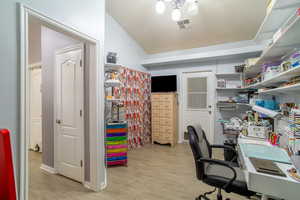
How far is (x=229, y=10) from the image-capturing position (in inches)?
123

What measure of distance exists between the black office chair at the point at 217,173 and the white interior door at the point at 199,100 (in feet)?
8.57

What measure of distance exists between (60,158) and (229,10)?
14.0 feet

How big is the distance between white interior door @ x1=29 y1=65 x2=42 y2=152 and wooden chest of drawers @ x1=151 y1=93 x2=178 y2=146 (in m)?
3.03

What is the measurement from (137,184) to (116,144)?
0.92m

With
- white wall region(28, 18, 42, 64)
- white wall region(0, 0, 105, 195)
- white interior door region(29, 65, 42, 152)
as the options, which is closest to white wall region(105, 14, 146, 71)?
white wall region(28, 18, 42, 64)

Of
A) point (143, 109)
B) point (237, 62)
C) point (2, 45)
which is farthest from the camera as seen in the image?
point (143, 109)

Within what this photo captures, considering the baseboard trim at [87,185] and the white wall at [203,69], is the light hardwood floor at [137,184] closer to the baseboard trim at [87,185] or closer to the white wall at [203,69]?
the baseboard trim at [87,185]

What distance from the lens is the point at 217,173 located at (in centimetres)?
164

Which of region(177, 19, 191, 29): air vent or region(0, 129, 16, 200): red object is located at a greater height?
region(177, 19, 191, 29): air vent

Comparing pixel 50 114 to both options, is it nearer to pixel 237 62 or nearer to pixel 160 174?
pixel 160 174

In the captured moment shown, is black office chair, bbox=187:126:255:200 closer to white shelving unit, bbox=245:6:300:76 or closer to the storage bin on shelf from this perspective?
white shelving unit, bbox=245:6:300:76

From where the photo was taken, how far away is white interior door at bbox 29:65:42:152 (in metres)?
3.99

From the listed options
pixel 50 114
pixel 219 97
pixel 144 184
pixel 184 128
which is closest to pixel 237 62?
pixel 219 97

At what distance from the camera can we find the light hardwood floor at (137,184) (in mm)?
2066
